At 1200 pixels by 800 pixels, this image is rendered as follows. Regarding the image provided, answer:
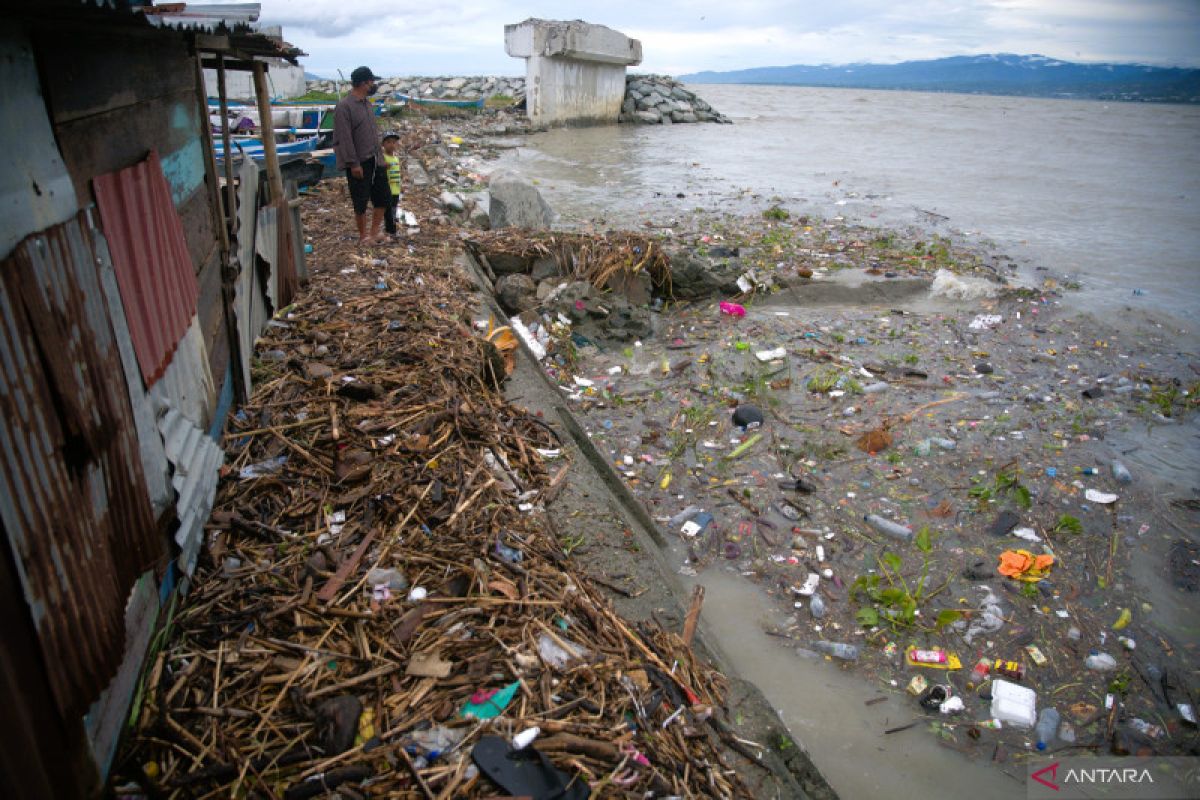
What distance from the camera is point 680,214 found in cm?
1227

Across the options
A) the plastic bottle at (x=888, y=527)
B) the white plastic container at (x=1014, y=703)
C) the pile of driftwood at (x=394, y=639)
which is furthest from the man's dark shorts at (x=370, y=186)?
the white plastic container at (x=1014, y=703)

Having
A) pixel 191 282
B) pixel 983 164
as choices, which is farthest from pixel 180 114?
pixel 983 164

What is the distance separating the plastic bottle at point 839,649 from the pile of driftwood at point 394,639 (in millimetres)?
1000

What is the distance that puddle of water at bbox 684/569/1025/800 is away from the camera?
9.25 feet

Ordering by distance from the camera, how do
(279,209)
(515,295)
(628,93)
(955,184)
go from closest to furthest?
1. (279,209)
2. (515,295)
3. (955,184)
4. (628,93)

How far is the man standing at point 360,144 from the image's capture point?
6.41 m

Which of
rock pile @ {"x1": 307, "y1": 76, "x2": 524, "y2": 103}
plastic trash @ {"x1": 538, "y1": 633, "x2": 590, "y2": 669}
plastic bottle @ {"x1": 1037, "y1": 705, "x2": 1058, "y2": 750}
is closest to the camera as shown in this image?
plastic trash @ {"x1": 538, "y1": 633, "x2": 590, "y2": 669}

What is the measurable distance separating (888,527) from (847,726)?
1526 millimetres

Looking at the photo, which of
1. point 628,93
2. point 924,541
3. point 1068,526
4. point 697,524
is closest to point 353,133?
point 697,524

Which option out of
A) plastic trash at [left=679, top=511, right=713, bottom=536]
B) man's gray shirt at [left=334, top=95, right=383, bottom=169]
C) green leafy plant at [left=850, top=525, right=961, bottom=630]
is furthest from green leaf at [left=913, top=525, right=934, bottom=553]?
man's gray shirt at [left=334, top=95, right=383, bottom=169]

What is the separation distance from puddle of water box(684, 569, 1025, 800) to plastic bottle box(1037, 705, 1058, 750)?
0.69 ft

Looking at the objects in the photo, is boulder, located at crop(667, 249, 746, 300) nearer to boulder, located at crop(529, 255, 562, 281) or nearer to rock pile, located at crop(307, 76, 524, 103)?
boulder, located at crop(529, 255, 562, 281)

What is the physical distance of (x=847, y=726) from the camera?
3064 mm

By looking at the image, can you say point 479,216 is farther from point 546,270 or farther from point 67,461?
point 67,461
